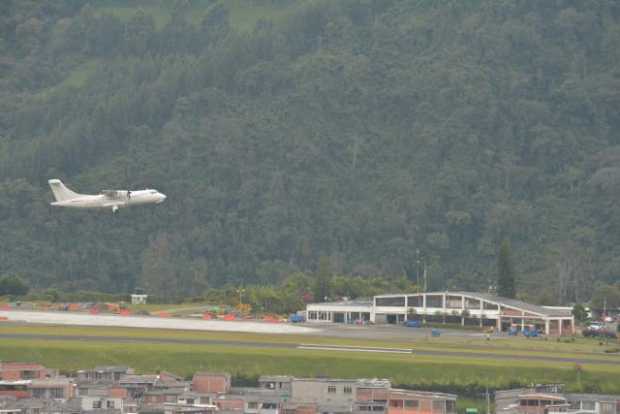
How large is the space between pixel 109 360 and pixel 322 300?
5538 centimetres

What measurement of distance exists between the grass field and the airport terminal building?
72.6ft

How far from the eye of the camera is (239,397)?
103m

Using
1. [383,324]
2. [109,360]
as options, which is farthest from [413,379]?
[383,324]

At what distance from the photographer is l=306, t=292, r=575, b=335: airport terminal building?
488ft

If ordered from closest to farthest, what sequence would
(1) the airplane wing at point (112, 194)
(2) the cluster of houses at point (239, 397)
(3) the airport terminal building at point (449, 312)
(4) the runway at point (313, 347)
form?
(2) the cluster of houses at point (239, 397), (4) the runway at point (313, 347), (3) the airport terminal building at point (449, 312), (1) the airplane wing at point (112, 194)

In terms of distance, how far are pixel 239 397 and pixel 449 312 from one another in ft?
175

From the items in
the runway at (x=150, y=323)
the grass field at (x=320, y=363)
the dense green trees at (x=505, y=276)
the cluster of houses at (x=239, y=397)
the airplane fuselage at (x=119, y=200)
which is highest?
the airplane fuselage at (x=119, y=200)

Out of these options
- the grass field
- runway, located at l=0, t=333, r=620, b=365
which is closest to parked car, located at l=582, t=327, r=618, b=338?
the grass field

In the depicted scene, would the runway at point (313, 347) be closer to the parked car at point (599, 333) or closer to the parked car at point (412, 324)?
the parked car at point (599, 333)

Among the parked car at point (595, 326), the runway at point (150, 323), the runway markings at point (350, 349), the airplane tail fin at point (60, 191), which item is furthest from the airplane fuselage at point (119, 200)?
the parked car at point (595, 326)

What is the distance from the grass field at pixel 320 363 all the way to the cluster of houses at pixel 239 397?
4.94m

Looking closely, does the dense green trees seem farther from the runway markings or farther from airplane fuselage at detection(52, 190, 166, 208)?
the runway markings

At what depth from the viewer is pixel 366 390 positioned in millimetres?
105750

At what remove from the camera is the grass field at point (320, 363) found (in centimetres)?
11456
